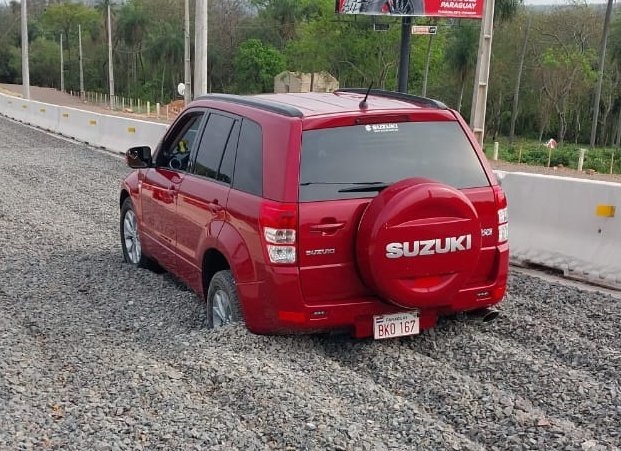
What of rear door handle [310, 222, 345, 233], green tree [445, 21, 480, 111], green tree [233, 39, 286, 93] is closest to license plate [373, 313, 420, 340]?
rear door handle [310, 222, 345, 233]

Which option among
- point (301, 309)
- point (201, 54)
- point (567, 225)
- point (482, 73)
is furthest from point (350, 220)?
point (201, 54)

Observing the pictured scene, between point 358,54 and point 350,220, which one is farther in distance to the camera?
point 358,54

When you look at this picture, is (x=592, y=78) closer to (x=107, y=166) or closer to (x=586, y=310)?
(x=107, y=166)

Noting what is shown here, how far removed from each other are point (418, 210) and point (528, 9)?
74924 mm

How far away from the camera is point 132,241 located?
805 centimetres

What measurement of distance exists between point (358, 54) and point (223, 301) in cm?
6581

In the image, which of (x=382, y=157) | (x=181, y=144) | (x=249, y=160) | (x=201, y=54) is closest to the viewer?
(x=382, y=157)

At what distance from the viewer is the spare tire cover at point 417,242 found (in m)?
4.77

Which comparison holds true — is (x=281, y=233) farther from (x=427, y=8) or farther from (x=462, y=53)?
(x=462, y=53)

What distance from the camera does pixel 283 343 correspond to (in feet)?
17.5

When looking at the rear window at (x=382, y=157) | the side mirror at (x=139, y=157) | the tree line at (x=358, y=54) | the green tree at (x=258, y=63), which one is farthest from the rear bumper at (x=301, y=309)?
the green tree at (x=258, y=63)

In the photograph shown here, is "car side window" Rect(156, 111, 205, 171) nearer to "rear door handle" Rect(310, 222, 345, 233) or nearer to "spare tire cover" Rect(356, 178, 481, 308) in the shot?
"rear door handle" Rect(310, 222, 345, 233)

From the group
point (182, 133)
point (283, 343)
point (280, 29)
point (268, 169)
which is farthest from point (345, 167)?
point (280, 29)

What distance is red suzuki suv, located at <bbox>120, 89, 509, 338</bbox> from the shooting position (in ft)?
15.9
